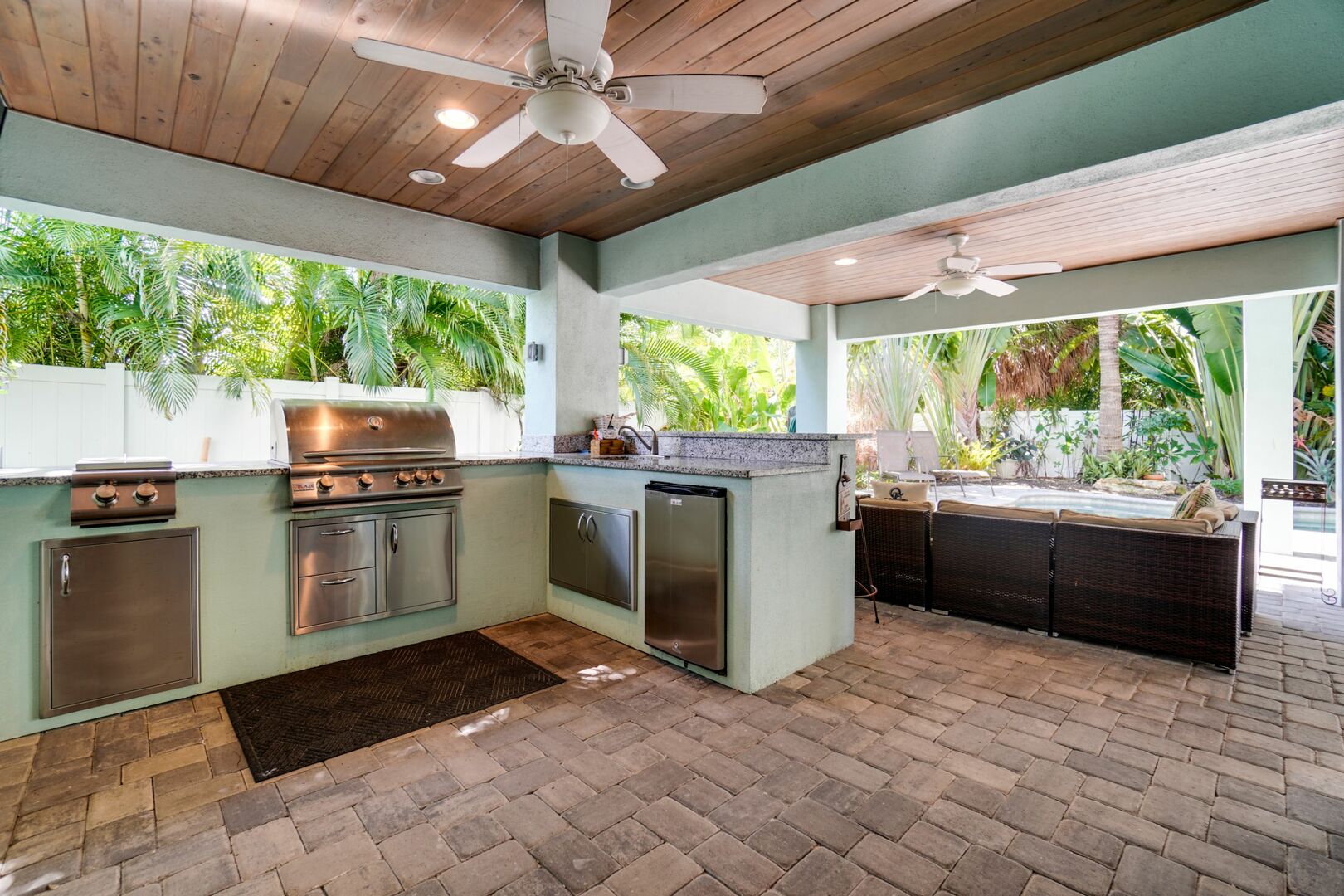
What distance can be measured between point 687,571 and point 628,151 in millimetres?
1955

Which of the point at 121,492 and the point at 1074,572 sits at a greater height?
the point at 121,492

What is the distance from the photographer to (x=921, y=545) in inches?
169

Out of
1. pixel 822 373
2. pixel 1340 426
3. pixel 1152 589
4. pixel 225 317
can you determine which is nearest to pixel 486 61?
pixel 1152 589

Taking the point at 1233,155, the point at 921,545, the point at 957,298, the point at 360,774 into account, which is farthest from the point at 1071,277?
the point at 360,774

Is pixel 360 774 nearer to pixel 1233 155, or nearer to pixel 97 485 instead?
pixel 97 485

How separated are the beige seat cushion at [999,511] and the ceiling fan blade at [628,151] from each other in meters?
2.90

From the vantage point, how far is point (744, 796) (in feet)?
7.06

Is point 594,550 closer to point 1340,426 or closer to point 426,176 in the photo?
point 426,176

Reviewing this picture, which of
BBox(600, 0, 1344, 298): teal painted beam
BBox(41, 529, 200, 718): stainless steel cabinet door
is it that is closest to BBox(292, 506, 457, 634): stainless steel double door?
BBox(41, 529, 200, 718): stainless steel cabinet door

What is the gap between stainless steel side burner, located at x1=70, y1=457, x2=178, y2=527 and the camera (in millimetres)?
2627

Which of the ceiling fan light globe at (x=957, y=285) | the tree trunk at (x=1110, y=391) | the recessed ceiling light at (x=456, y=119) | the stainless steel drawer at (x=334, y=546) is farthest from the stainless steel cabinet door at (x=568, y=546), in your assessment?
the tree trunk at (x=1110, y=391)

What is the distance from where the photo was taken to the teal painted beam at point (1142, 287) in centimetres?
491

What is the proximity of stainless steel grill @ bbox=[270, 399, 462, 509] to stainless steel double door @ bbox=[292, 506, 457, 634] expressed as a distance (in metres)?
0.13

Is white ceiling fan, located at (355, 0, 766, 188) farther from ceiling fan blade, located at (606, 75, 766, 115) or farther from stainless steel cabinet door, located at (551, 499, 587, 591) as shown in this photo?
stainless steel cabinet door, located at (551, 499, 587, 591)
